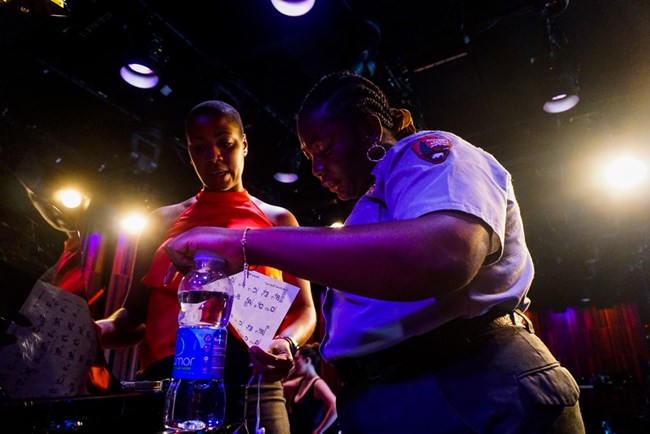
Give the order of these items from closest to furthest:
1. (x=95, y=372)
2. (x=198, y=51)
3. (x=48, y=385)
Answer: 1. (x=48, y=385)
2. (x=95, y=372)
3. (x=198, y=51)

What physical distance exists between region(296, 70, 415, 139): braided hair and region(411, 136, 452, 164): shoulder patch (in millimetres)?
433

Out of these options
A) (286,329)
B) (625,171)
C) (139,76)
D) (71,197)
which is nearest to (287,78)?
(139,76)

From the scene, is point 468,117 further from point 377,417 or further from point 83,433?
point 83,433

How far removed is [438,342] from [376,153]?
59 cm

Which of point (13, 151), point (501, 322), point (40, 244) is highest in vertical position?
point (13, 151)

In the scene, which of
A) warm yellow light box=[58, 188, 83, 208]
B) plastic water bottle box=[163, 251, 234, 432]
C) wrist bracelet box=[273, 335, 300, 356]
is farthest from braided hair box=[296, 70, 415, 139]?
warm yellow light box=[58, 188, 83, 208]

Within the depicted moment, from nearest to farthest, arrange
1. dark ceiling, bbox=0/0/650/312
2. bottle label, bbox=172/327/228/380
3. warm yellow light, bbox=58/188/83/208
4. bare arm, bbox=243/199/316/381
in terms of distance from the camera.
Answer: bottle label, bbox=172/327/228/380, bare arm, bbox=243/199/316/381, dark ceiling, bbox=0/0/650/312, warm yellow light, bbox=58/188/83/208

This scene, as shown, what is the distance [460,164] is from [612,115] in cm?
792

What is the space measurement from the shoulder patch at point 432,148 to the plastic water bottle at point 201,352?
52 cm

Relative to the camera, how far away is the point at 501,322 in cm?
103

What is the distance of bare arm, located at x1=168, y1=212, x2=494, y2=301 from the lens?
0.75 metres

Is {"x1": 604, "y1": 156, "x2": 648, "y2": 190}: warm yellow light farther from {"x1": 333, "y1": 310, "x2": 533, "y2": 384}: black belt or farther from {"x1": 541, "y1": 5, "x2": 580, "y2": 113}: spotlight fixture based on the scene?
{"x1": 333, "y1": 310, "x2": 533, "y2": 384}: black belt

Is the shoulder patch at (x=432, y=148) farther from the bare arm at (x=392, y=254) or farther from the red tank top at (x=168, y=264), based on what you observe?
the red tank top at (x=168, y=264)

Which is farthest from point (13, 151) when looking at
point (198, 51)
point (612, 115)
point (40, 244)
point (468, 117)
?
point (612, 115)
